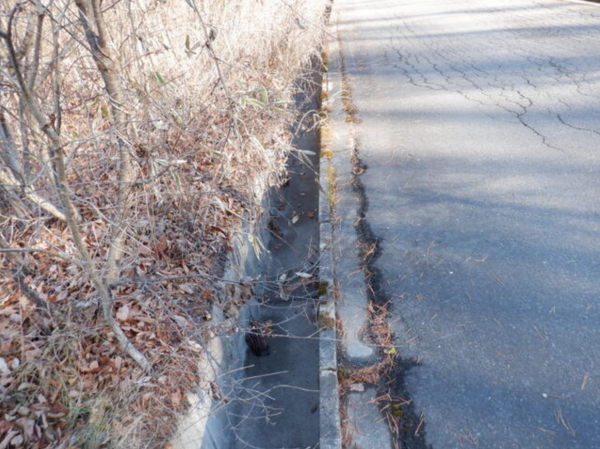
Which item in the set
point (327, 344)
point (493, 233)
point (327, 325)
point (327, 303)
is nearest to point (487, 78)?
point (493, 233)

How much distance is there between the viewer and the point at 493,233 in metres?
3.91

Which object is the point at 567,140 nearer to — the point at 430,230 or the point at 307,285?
the point at 430,230

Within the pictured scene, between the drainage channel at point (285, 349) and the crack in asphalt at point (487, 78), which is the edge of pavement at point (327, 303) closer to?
the drainage channel at point (285, 349)

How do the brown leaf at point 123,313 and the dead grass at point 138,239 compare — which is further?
the brown leaf at point 123,313

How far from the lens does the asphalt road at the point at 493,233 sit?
104 inches

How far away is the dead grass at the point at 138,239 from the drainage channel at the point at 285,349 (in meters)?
0.59

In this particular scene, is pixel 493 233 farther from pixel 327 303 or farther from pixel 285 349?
pixel 285 349

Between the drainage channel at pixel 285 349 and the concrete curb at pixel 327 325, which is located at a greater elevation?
the concrete curb at pixel 327 325

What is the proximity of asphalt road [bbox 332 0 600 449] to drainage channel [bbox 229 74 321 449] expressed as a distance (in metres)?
0.76

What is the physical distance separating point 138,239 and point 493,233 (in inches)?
119

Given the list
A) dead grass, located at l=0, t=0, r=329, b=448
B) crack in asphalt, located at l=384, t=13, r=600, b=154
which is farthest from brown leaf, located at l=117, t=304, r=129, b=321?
crack in asphalt, located at l=384, t=13, r=600, b=154

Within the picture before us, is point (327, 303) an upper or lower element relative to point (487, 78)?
lower

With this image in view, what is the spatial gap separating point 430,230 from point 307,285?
1.26 meters

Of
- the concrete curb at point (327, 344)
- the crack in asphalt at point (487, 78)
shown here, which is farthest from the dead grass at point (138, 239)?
the crack in asphalt at point (487, 78)
